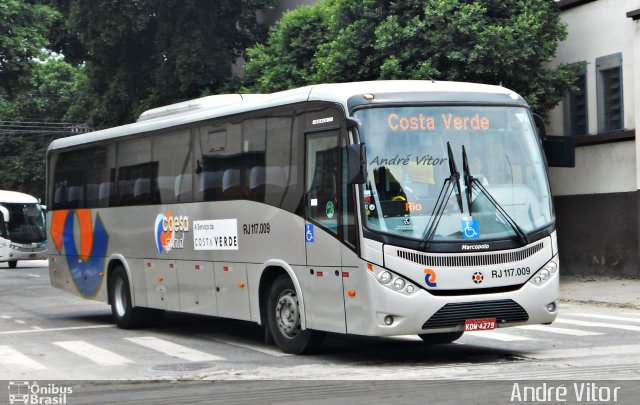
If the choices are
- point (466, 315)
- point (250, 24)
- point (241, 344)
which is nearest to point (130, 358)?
point (241, 344)

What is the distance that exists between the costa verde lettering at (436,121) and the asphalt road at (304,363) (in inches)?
103

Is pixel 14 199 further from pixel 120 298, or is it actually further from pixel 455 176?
pixel 455 176

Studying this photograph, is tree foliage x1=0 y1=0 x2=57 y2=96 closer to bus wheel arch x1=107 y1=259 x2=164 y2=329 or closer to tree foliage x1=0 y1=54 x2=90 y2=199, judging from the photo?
bus wheel arch x1=107 y1=259 x2=164 y2=329

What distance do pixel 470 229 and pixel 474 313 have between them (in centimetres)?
91

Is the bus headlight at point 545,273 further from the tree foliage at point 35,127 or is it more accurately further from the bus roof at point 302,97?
the tree foliage at point 35,127

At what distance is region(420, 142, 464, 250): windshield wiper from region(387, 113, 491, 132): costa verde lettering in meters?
0.30

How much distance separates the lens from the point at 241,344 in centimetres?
1514

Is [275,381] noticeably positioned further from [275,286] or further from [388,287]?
[275,286]

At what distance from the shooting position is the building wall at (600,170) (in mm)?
26219

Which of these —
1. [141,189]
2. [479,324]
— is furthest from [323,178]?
[141,189]

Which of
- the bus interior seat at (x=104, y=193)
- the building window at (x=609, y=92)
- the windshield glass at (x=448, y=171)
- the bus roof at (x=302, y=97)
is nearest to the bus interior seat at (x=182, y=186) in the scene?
the bus roof at (x=302, y=97)

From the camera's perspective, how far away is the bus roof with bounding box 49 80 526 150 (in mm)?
12656

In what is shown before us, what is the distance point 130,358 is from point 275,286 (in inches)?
78.9

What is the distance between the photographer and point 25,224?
147ft
